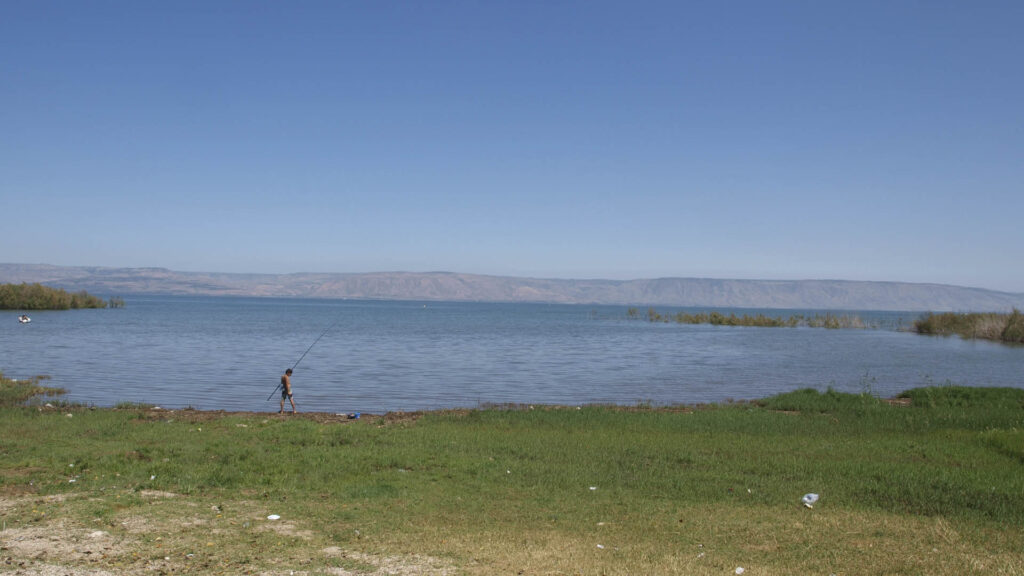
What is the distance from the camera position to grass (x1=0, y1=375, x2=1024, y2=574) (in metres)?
8.17

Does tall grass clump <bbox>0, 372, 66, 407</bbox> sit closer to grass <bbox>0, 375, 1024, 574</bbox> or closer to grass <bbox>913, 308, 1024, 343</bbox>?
grass <bbox>0, 375, 1024, 574</bbox>

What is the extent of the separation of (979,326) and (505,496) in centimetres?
7377

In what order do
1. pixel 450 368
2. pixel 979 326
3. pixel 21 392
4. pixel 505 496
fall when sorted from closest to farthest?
pixel 505 496 → pixel 21 392 → pixel 450 368 → pixel 979 326

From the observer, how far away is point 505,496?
1095cm

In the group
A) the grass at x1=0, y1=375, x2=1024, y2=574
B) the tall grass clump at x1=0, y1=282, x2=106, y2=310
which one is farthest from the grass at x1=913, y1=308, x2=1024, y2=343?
the tall grass clump at x1=0, y1=282, x2=106, y2=310

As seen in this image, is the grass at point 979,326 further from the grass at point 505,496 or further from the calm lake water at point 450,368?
the grass at point 505,496

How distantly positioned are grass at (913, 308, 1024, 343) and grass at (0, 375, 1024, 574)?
55.8 meters

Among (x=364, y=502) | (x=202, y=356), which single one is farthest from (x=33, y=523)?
(x=202, y=356)

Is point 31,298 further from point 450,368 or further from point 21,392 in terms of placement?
point 21,392

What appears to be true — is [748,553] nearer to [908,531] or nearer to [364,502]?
[908,531]

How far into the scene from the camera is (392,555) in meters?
8.18

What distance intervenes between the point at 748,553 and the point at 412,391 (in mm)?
20467

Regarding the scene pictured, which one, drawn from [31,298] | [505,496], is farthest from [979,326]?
[31,298]

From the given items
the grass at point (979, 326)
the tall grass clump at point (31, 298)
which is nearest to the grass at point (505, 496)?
the grass at point (979, 326)
